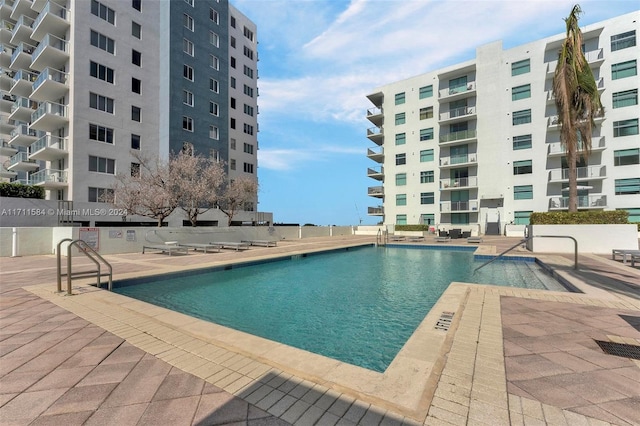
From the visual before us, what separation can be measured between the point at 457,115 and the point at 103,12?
1483 inches

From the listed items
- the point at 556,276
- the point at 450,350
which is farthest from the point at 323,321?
the point at 556,276

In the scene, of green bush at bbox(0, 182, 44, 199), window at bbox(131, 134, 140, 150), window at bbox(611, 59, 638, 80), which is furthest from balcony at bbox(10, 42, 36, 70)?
window at bbox(611, 59, 638, 80)

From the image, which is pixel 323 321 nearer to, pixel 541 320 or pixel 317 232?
pixel 541 320

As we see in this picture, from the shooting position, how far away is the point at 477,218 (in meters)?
34.4

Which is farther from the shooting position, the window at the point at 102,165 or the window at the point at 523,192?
the window at the point at 523,192

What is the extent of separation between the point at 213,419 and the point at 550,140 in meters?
39.4

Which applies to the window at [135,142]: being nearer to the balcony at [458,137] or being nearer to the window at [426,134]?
the window at [426,134]

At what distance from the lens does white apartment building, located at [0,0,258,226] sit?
2431cm

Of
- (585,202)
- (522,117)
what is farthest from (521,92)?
(585,202)

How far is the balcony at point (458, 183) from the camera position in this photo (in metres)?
34.5

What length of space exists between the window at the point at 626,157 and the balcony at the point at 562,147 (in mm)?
1335

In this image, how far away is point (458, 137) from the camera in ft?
118

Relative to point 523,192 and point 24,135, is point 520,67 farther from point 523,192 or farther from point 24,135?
point 24,135

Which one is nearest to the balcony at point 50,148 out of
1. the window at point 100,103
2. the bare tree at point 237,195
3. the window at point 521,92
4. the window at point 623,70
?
the window at point 100,103
